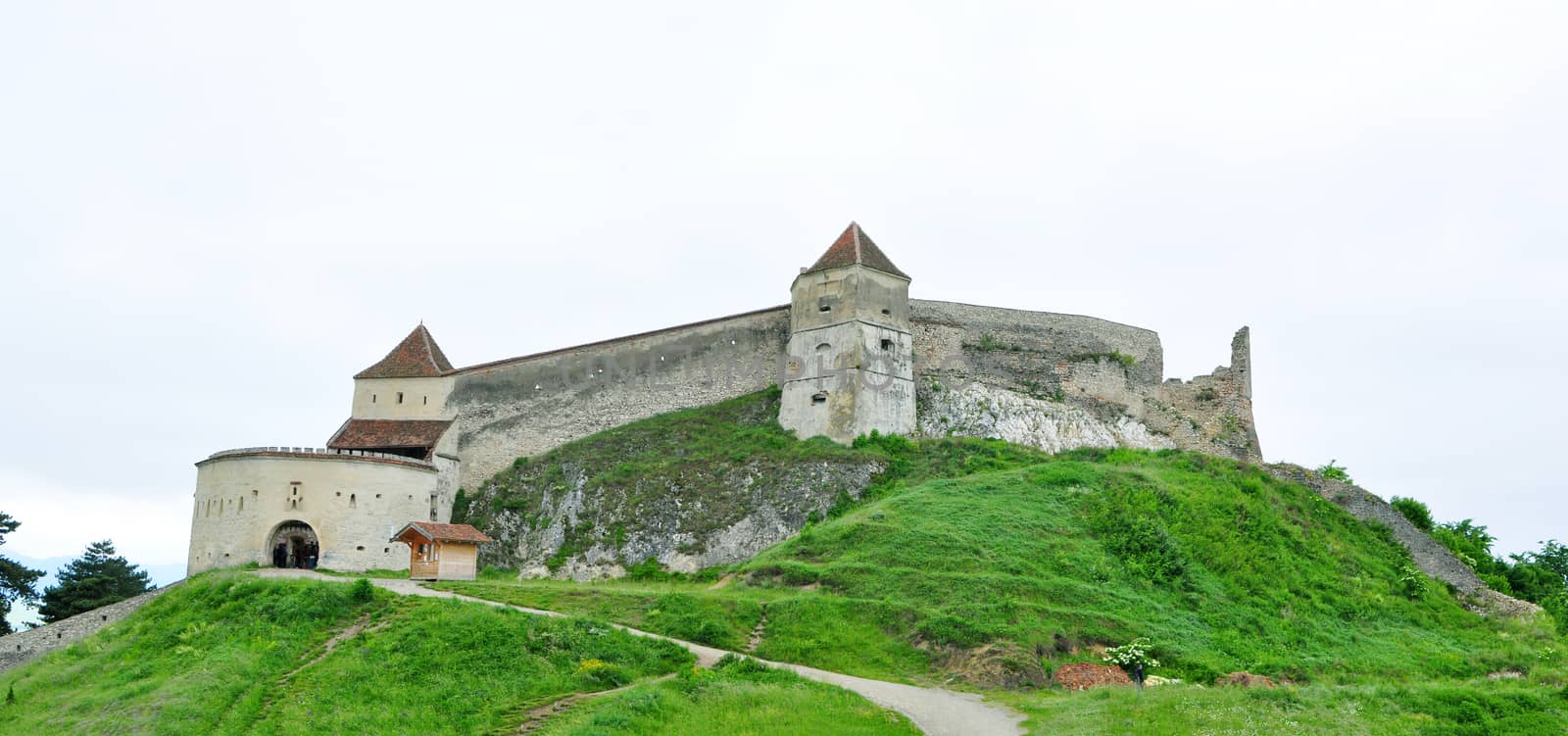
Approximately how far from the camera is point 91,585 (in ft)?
143

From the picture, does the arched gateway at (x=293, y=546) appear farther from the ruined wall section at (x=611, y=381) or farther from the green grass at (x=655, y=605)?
the ruined wall section at (x=611, y=381)

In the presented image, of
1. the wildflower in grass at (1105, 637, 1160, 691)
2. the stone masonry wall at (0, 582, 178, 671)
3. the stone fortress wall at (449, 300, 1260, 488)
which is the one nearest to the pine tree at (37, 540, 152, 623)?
the stone masonry wall at (0, 582, 178, 671)

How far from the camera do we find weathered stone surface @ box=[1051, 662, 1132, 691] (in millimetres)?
23016

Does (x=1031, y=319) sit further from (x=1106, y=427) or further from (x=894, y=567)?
(x=894, y=567)

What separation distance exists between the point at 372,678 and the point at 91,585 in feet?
88.2

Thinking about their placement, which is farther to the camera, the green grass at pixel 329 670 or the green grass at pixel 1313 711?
the green grass at pixel 329 670

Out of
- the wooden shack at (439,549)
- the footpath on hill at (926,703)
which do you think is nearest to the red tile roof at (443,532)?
the wooden shack at (439,549)

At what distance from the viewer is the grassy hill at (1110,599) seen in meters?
21.6

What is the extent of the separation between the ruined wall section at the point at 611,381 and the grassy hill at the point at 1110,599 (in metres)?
6.05

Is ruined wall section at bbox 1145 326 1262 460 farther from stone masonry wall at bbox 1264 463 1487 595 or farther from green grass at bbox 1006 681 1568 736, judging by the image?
green grass at bbox 1006 681 1568 736

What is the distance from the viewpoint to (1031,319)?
44750 mm

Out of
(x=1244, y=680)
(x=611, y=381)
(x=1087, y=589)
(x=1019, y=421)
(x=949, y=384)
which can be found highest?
(x=611, y=381)

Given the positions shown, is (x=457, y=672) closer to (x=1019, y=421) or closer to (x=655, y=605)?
(x=655, y=605)

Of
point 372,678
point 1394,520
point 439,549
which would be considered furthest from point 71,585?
point 1394,520
